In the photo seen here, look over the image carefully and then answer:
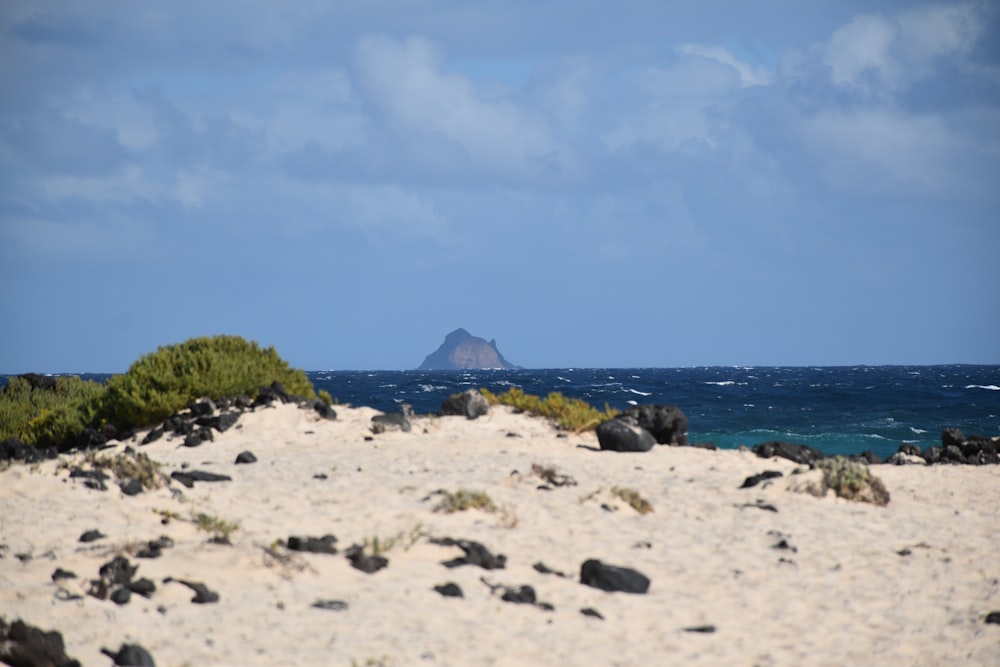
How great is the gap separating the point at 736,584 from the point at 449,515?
3.63 metres

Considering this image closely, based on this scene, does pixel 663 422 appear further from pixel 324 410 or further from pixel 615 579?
pixel 615 579

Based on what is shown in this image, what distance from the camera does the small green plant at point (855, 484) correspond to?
45.9ft

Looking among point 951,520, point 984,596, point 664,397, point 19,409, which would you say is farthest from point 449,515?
point 664,397

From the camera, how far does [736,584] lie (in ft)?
32.4

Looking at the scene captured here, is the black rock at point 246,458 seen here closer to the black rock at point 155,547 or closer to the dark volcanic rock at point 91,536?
the dark volcanic rock at point 91,536

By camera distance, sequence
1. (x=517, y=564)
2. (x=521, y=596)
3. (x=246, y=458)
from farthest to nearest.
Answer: (x=246, y=458) < (x=517, y=564) < (x=521, y=596)

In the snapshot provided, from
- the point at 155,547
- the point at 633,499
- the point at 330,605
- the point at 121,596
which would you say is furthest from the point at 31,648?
the point at 633,499

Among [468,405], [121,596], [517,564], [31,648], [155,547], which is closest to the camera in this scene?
[31,648]

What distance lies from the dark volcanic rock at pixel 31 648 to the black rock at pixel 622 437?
11.6m

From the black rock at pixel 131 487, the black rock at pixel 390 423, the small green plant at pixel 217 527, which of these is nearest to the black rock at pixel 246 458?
the black rock at pixel 131 487

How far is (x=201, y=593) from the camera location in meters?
8.37

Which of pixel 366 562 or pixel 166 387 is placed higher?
pixel 166 387

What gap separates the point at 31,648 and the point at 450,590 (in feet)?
12.0

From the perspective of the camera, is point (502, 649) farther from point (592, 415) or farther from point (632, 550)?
point (592, 415)
